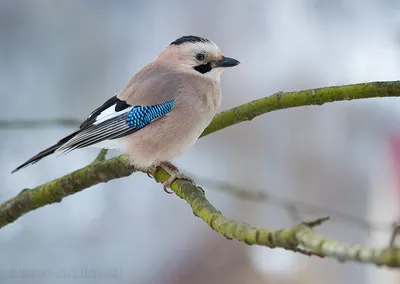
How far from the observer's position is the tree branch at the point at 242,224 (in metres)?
0.41

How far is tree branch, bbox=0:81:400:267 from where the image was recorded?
413 mm

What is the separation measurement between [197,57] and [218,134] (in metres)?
1.05

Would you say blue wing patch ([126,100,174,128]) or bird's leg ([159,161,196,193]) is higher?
blue wing patch ([126,100,174,128])

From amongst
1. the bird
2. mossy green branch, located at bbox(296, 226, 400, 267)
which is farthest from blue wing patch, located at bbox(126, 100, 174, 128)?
mossy green branch, located at bbox(296, 226, 400, 267)

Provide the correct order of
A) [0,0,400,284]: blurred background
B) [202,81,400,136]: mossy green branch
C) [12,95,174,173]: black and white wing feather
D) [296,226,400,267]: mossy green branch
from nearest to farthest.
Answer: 1. [296,226,400,267]: mossy green branch
2. [202,81,400,136]: mossy green branch
3. [12,95,174,173]: black and white wing feather
4. [0,0,400,284]: blurred background

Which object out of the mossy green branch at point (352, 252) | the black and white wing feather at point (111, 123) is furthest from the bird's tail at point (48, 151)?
the mossy green branch at point (352, 252)

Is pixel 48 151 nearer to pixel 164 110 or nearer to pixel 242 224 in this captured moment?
pixel 164 110

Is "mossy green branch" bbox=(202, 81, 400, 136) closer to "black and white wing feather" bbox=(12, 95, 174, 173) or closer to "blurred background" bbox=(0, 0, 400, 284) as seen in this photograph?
"black and white wing feather" bbox=(12, 95, 174, 173)

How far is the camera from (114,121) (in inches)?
37.9

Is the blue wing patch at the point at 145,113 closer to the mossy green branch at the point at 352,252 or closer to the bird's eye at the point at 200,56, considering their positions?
the bird's eye at the point at 200,56

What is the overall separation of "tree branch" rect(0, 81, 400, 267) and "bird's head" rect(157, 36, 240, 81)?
7 cm

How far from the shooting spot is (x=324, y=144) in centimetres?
197

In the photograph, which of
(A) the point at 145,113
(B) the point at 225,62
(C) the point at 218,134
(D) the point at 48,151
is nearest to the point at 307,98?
(B) the point at 225,62

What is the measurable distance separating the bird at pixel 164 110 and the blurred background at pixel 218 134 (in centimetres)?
62
